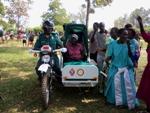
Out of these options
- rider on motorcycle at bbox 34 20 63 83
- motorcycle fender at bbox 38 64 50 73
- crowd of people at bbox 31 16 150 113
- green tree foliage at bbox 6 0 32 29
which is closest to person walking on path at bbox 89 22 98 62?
rider on motorcycle at bbox 34 20 63 83

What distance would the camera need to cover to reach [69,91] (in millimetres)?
10297

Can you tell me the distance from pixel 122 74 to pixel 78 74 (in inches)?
40.3

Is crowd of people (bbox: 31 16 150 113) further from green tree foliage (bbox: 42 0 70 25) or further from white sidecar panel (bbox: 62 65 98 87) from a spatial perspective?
green tree foliage (bbox: 42 0 70 25)

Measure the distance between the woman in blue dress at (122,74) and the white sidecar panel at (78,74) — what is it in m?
0.49

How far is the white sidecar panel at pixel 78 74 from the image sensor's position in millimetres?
8867

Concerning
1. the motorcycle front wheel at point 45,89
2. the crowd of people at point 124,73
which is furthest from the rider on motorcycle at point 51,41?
the motorcycle front wheel at point 45,89

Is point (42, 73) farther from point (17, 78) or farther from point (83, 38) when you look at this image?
point (17, 78)

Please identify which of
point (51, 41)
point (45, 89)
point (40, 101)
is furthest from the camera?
point (51, 41)

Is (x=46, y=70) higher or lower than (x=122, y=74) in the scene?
higher

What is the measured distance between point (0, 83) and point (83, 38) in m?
2.94

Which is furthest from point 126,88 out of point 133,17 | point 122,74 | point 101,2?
point 133,17

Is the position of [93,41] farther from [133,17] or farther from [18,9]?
[133,17]

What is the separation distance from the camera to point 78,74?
889cm

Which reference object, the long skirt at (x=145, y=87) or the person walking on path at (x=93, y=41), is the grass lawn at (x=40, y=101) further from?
the person walking on path at (x=93, y=41)
